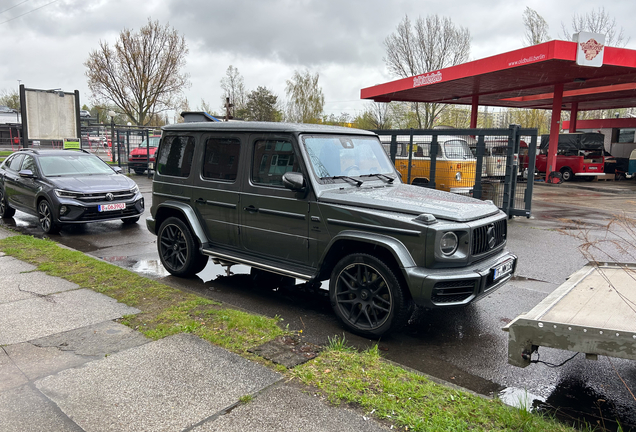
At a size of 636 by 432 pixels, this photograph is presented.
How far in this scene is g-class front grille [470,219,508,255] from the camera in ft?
14.4

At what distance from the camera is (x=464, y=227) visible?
13.8 feet

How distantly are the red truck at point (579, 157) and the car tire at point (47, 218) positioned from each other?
2150 cm

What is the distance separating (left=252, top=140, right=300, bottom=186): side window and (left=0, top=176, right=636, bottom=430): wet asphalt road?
145 cm

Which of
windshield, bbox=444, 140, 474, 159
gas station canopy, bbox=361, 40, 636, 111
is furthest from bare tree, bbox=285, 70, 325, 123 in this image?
windshield, bbox=444, 140, 474, 159

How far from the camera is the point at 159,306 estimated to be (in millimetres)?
5227

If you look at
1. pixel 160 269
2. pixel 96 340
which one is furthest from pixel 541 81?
pixel 96 340

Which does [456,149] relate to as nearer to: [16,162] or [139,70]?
[16,162]

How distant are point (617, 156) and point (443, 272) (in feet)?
101

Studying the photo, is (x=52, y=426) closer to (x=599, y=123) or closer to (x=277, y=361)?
(x=277, y=361)

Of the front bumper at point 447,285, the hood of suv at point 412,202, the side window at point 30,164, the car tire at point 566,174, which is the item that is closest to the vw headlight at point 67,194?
the side window at point 30,164

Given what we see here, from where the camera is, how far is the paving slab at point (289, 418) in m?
2.95

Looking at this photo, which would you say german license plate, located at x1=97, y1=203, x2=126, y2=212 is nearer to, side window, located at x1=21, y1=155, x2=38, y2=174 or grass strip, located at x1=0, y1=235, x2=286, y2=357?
side window, located at x1=21, y1=155, x2=38, y2=174

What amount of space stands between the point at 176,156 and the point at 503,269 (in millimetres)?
4251

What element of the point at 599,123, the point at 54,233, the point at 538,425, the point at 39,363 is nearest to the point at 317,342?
the point at 538,425
